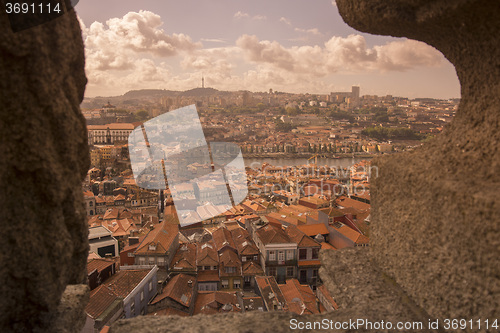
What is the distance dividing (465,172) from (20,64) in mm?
1499

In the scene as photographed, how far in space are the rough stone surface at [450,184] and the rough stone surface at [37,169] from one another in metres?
1.15

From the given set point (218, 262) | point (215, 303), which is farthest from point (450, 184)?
point (218, 262)

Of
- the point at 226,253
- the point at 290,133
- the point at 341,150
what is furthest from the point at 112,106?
the point at 226,253

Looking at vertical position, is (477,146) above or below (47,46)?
below

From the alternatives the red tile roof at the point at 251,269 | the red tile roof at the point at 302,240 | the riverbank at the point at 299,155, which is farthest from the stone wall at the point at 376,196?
the riverbank at the point at 299,155

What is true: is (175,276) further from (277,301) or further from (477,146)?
(477,146)

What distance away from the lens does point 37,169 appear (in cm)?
107

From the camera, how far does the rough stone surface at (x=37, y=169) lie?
1013 mm

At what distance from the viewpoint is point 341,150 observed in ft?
126

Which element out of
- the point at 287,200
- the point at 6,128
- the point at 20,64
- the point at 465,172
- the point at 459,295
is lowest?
the point at 287,200

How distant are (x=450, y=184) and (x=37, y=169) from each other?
132 centimetres

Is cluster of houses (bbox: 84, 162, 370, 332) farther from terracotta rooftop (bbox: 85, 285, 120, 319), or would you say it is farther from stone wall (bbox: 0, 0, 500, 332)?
stone wall (bbox: 0, 0, 500, 332)

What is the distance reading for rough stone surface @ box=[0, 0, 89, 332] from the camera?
1013mm

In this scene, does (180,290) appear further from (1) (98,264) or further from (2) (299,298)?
(2) (299,298)
